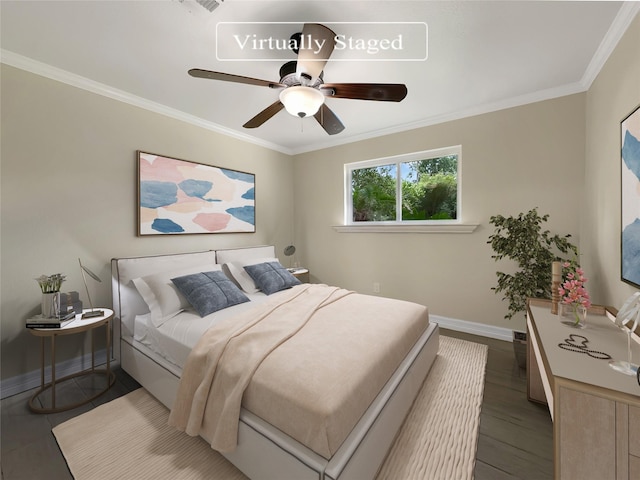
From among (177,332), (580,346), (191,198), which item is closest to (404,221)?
(580,346)

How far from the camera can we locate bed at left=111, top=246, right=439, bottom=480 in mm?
1165

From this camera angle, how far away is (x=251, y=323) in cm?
186

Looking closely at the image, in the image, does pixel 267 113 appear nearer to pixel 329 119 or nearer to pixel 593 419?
pixel 329 119

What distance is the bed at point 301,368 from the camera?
1165 mm

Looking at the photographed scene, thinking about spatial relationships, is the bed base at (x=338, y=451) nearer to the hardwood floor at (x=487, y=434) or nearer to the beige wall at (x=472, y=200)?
the hardwood floor at (x=487, y=434)

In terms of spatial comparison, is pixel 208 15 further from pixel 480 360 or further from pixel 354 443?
pixel 480 360

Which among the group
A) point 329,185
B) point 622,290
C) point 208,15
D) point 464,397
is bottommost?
point 464,397

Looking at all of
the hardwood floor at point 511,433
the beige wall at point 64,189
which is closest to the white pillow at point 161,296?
the beige wall at point 64,189

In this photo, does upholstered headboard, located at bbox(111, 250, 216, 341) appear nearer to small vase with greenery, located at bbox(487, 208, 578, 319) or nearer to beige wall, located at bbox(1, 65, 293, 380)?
beige wall, located at bbox(1, 65, 293, 380)

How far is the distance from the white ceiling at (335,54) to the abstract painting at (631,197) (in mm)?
733

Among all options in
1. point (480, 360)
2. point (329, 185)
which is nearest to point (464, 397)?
point (480, 360)

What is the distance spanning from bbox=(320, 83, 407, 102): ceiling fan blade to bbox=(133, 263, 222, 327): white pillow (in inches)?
82.4

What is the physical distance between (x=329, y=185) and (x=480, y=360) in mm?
2992

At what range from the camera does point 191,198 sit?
319cm
